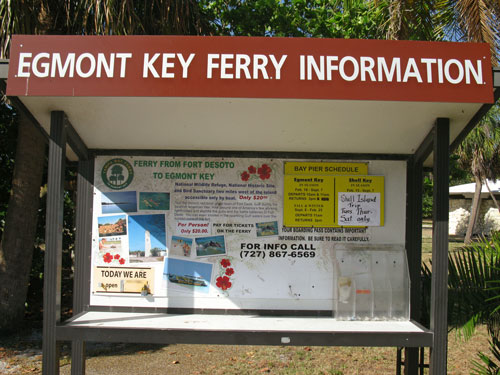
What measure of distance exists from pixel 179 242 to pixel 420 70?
2101 mm

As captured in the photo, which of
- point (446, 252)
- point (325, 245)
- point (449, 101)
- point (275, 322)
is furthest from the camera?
point (325, 245)

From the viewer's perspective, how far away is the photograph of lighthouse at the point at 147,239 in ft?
11.6

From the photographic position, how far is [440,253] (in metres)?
2.84

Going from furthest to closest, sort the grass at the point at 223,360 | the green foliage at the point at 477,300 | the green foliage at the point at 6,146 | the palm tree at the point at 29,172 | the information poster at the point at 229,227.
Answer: the green foliage at the point at 6,146 < the palm tree at the point at 29,172 < the grass at the point at 223,360 < the information poster at the point at 229,227 < the green foliage at the point at 477,300

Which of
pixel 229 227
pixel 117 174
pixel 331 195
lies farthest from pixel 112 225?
pixel 331 195

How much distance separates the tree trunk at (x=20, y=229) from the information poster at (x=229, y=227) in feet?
10.7

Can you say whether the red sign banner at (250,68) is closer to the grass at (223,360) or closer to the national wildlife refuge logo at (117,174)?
the national wildlife refuge logo at (117,174)

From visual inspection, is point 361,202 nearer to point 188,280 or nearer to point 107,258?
point 188,280

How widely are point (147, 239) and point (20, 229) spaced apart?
3.56m

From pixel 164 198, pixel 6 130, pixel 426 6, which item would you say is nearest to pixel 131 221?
pixel 164 198

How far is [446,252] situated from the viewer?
283cm

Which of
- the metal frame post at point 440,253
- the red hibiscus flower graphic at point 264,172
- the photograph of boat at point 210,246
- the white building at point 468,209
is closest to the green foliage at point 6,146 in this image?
the photograph of boat at point 210,246

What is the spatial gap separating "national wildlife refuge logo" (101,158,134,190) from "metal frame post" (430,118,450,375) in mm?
2238

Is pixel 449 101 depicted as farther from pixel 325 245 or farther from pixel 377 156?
pixel 325 245
